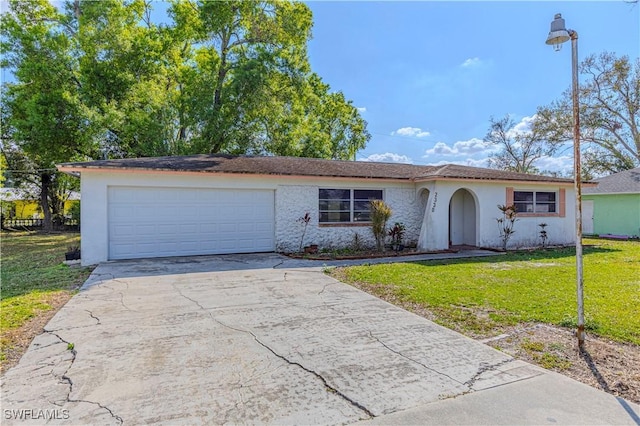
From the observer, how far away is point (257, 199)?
12414 mm

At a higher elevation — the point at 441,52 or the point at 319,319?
the point at 441,52

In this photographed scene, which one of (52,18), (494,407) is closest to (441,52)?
(494,407)

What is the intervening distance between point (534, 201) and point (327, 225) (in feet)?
29.6

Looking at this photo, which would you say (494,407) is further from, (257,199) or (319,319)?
(257,199)

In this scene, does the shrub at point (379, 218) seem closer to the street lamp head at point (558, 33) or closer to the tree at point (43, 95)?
the street lamp head at point (558, 33)

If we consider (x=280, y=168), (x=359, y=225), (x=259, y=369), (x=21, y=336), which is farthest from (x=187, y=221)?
(x=259, y=369)

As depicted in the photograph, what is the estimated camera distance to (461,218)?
15727 millimetres

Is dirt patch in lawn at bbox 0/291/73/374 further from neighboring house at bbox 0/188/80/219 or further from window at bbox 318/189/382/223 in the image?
neighboring house at bbox 0/188/80/219

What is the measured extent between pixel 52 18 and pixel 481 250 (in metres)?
27.6

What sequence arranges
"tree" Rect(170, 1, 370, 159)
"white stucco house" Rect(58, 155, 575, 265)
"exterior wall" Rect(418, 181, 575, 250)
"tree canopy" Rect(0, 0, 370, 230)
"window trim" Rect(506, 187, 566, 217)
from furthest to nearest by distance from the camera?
"tree" Rect(170, 1, 370, 159), "tree canopy" Rect(0, 0, 370, 230), "window trim" Rect(506, 187, 566, 217), "exterior wall" Rect(418, 181, 575, 250), "white stucco house" Rect(58, 155, 575, 265)

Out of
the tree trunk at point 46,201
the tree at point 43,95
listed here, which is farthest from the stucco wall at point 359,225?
the tree trunk at point 46,201

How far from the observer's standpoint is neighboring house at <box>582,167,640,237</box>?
19.7m

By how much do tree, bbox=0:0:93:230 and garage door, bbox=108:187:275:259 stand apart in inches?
373

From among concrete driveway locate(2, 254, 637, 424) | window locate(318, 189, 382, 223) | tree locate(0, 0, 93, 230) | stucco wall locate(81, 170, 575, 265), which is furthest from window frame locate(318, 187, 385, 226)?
tree locate(0, 0, 93, 230)
